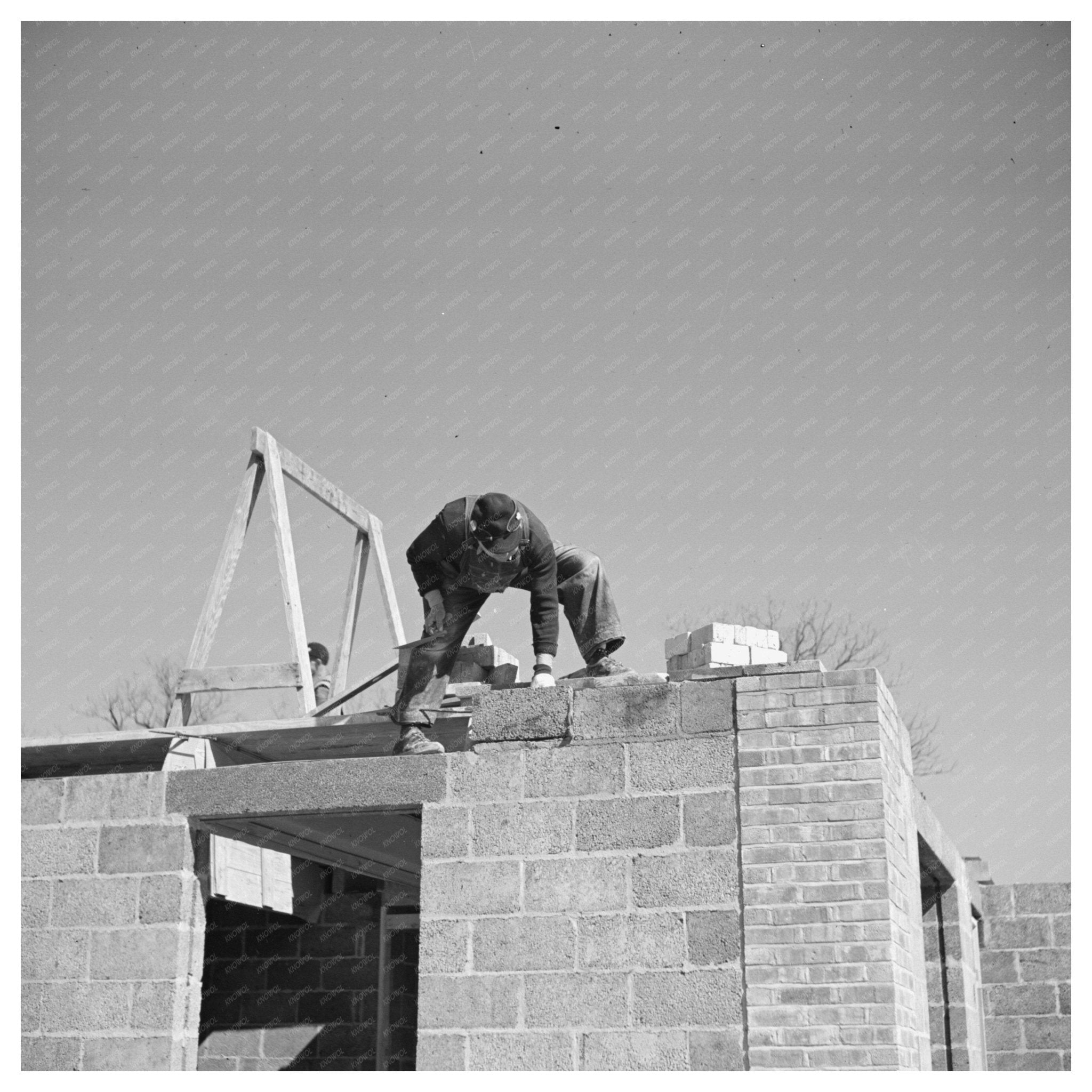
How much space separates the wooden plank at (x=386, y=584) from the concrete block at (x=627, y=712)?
4420mm

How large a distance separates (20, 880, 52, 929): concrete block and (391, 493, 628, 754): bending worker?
7.32 feet

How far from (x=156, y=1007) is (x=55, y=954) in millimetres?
733

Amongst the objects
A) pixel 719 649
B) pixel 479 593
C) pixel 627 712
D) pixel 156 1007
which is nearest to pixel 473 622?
pixel 479 593

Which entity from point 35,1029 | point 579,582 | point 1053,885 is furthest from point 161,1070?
point 1053,885

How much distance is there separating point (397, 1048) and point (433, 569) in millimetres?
5396

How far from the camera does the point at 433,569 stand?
27.1 feet

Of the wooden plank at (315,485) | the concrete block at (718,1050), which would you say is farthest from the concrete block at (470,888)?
the wooden plank at (315,485)

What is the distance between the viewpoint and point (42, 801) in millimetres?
8211

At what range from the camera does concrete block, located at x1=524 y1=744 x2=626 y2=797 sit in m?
7.38

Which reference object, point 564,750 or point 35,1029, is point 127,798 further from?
point 564,750

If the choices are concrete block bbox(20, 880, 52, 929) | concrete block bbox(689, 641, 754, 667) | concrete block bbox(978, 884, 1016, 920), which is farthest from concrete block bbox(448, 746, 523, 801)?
concrete block bbox(978, 884, 1016, 920)

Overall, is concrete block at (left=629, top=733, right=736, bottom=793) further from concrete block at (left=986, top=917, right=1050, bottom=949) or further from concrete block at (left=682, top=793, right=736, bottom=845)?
concrete block at (left=986, top=917, right=1050, bottom=949)

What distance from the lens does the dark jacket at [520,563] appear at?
806 centimetres

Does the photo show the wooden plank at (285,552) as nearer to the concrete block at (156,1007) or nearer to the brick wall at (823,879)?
the concrete block at (156,1007)
